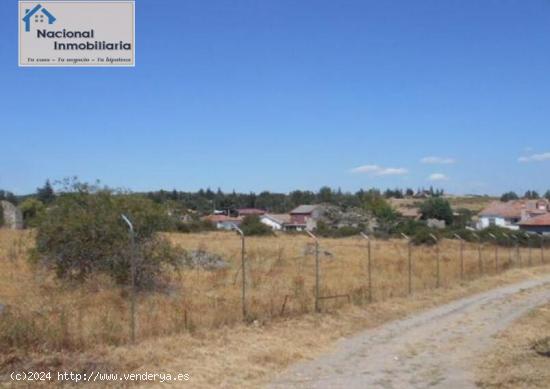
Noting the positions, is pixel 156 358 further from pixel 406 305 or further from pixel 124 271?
pixel 406 305

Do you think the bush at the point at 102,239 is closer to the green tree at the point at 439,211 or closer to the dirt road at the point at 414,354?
the dirt road at the point at 414,354

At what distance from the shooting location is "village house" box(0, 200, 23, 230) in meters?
44.9

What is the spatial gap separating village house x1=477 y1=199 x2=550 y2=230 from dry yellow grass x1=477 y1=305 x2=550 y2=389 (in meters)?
92.2

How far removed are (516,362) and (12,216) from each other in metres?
42.8

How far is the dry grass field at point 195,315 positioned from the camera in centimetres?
914

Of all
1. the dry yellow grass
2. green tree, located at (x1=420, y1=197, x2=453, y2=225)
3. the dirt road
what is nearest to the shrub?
the dirt road

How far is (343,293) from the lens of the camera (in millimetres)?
17000

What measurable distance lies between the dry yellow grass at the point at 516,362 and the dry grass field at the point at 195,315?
2.71 meters

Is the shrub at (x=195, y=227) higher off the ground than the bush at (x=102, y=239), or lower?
lower

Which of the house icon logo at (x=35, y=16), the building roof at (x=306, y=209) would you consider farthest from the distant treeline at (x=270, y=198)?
the house icon logo at (x=35, y=16)

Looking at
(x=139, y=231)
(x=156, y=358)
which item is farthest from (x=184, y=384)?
(x=139, y=231)

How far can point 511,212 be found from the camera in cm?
10675

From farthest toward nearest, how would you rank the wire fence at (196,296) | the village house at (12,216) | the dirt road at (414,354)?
the village house at (12,216)
the wire fence at (196,296)
the dirt road at (414,354)

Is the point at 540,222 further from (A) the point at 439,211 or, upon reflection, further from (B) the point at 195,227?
Result: (B) the point at 195,227
